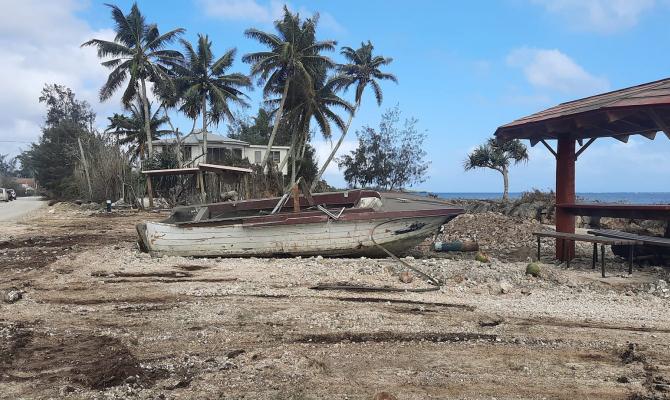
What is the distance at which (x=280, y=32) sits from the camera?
37.6 m

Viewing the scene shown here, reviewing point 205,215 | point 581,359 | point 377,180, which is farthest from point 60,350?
point 377,180

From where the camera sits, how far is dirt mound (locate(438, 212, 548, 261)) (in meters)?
13.2

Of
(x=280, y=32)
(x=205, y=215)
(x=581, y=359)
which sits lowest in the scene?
(x=581, y=359)

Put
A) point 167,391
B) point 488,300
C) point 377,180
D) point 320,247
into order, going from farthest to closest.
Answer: point 377,180, point 320,247, point 488,300, point 167,391

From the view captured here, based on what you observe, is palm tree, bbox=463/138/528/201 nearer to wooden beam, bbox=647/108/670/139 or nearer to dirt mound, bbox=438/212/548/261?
dirt mound, bbox=438/212/548/261

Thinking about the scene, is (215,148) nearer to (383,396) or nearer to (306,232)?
(306,232)

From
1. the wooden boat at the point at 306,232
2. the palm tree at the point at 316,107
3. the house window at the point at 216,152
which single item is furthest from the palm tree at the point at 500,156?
the wooden boat at the point at 306,232

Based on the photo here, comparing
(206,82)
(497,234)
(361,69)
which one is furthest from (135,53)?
(497,234)

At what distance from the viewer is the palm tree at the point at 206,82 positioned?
3856cm

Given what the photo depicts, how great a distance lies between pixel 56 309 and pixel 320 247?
5167mm

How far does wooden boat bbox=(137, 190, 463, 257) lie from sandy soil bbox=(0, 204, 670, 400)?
1.37 meters

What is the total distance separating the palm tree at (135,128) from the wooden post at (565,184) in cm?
3719

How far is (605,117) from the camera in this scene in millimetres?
8984

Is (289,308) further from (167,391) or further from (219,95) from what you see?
(219,95)
